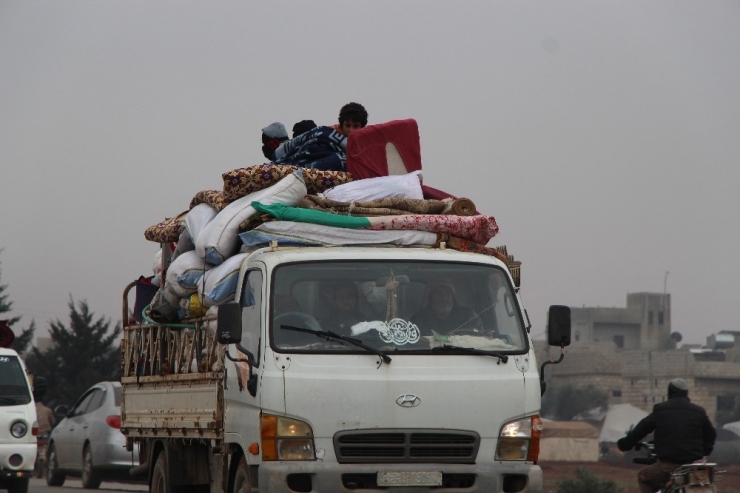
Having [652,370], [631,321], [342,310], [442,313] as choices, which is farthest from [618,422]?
[342,310]

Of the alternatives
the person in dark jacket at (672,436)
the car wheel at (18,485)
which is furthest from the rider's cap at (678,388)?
the car wheel at (18,485)

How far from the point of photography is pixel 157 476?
11867mm

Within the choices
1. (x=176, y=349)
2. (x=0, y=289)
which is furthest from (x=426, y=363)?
(x=0, y=289)

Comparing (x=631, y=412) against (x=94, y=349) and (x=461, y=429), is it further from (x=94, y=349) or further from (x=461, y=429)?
(x=461, y=429)

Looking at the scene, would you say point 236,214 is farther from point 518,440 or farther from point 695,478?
point 695,478

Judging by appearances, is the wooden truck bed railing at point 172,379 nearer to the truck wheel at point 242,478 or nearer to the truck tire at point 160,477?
the truck tire at point 160,477

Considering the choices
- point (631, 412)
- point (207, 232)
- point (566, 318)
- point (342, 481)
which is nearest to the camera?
point (342, 481)

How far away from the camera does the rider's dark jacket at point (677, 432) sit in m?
11.3

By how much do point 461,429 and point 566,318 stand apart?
3.82ft

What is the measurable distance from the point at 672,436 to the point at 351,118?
3937mm

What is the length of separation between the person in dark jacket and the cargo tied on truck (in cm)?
197

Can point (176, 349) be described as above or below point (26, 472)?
above

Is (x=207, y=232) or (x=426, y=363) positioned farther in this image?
(x=207, y=232)

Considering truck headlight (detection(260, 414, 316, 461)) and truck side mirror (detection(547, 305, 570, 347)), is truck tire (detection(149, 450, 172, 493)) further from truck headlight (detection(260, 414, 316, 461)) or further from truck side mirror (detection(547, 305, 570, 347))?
truck side mirror (detection(547, 305, 570, 347))
